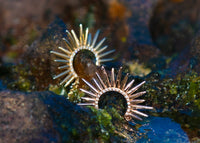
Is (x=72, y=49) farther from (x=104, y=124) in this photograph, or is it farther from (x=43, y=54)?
(x=104, y=124)

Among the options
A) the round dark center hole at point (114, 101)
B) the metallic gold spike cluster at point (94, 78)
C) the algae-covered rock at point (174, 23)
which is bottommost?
Answer: the round dark center hole at point (114, 101)

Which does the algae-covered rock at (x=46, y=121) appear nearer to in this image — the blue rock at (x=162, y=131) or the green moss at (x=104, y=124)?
the green moss at (x=104, y=124)

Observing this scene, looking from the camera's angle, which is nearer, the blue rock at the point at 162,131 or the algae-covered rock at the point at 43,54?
the blue rock at the point at 162,131

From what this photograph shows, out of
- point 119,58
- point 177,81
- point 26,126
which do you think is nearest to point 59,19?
point 119,58

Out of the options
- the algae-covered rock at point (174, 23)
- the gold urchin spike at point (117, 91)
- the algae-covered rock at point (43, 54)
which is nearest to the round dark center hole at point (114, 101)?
the gold urchin spike at point (117, 91)

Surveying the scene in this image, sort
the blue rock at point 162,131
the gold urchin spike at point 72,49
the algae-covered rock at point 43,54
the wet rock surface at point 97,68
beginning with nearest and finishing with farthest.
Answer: the wet rock surface at point 97,68 < the blue rock at point 162,131 < the gold urchin spike at point 72,49 < the algae-covered rock at point 43,54

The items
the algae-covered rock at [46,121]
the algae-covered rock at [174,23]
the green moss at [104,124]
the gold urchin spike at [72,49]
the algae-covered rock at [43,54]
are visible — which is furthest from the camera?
the algae-covered rock at [174,23]
